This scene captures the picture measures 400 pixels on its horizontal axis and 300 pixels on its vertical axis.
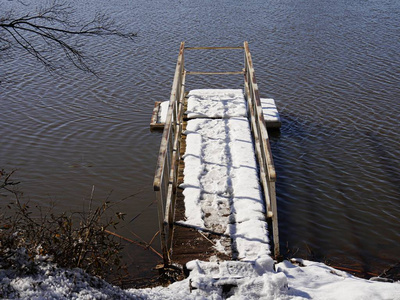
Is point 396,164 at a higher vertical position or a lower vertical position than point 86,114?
lower

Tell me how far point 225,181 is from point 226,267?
291 cm

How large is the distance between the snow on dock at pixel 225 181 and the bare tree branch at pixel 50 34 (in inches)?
102

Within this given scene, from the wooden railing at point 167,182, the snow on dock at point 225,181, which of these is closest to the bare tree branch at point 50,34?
the wooden railing at point 167,182

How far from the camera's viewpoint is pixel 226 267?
5.85 metres

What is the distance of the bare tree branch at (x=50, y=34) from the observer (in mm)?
7672

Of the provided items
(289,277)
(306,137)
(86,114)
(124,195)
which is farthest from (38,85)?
(289,277)

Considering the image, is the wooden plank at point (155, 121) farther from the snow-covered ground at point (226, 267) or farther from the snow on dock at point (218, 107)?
the snow-covered ground at point (226, 267)

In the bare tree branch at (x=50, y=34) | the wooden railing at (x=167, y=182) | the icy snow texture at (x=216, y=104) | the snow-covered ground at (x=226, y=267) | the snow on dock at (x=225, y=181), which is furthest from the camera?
the icy snow texture at (x=216, y=104)

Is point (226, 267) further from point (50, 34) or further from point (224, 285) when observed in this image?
point (50, 34)

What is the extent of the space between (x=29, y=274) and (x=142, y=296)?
4.00 ft

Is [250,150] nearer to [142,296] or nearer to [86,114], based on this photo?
[142,296]

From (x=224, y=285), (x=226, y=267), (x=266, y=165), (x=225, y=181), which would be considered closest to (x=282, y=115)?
(x=225, y=181)

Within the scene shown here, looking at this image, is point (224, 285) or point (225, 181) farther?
point (225, 181)

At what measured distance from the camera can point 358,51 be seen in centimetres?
1966
